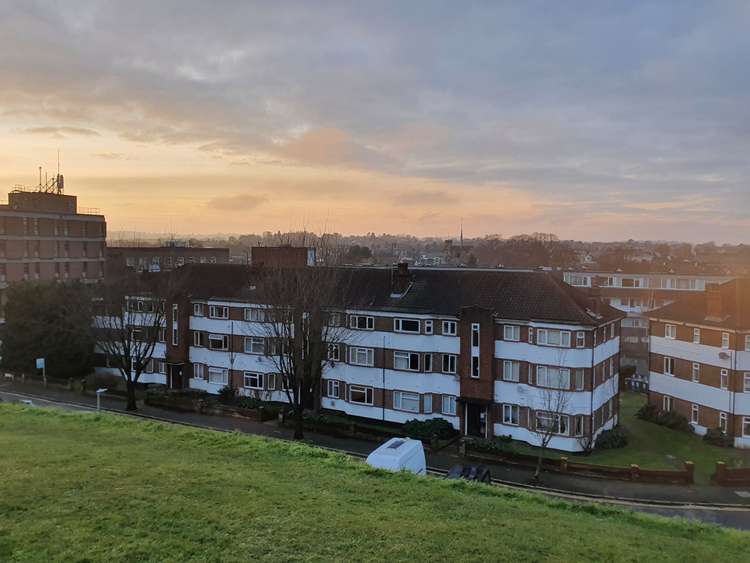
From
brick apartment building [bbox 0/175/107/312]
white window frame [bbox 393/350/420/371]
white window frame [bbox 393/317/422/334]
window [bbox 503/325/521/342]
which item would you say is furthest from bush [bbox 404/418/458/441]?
brick apartment building [bbox 0/175/107/312]

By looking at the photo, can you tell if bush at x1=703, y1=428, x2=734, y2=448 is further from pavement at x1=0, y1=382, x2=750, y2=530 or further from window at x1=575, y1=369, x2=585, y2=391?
window at x1=575, y1=369, x2=585, y2=391

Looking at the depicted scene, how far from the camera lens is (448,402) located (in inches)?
1442

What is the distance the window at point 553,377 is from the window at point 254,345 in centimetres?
1931

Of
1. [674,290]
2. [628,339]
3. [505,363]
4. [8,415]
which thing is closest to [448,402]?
[505,363]

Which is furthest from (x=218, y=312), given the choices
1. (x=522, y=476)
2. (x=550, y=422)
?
(x=522, y=476)

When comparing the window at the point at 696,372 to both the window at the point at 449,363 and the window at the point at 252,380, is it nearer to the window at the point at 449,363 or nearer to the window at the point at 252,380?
the window at the point at 449,363

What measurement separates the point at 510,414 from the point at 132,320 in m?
27.7

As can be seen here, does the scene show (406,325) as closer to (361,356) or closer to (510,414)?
(361,356)

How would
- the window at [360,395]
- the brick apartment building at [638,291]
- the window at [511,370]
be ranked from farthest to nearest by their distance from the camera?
1. the brick apartment building at [638,291]
2. the window at [360,395]
3. the window at [511,370]

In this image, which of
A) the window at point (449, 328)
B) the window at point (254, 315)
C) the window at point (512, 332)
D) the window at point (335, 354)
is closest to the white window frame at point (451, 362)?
the window at point (449, 328)

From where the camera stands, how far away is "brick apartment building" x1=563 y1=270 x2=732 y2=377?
226 feet

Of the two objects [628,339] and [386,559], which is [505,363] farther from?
[628,339]

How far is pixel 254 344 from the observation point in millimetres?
43219

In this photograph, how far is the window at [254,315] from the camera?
4228 cm
